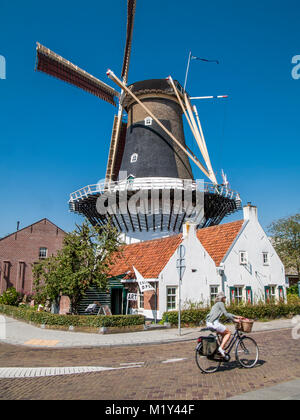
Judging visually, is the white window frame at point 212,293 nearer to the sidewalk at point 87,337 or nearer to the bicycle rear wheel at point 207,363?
the sidewalk at point 87,337

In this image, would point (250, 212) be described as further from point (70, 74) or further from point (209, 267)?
point (70, 74)

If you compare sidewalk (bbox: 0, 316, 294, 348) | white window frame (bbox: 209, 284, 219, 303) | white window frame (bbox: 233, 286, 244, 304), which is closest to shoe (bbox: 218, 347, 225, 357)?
sidewalk (bbox: 0, 316, 294, 348)

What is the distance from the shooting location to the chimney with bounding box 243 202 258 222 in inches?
844

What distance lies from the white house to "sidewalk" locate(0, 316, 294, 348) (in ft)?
8.96

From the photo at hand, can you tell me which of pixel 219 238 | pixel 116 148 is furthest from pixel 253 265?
pixel 116 148

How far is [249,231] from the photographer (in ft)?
69.9

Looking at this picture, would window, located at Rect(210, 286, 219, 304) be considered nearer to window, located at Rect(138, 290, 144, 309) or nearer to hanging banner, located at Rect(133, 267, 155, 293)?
window, located at Rect(138, 290, 144, 309)

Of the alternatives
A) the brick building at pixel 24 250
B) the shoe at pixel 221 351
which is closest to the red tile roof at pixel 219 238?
the shoe at pixel 221 351

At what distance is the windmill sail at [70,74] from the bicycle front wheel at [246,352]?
101ft

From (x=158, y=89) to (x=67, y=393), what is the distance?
29065 millimetres

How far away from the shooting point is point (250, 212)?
2153 centimetres

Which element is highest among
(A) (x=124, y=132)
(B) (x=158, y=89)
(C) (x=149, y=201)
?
(B) (x=158, y=89)
